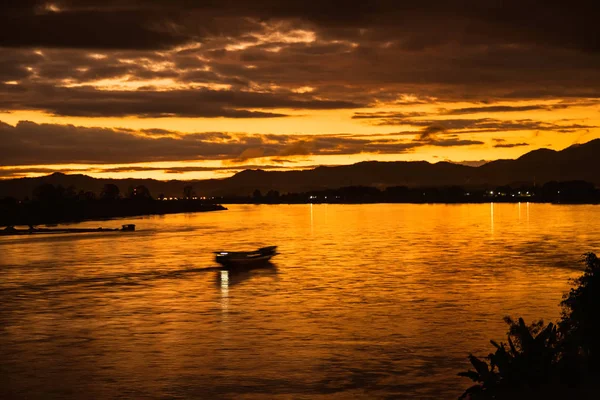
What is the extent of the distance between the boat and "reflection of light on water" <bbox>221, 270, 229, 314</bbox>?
1233mm

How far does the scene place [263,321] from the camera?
41188 millimetres

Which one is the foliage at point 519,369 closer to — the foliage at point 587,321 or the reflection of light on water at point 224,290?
the foliage at point 587,321

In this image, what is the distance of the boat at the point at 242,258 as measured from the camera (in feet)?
233

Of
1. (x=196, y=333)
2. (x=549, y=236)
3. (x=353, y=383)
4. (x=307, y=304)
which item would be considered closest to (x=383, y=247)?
(x=549, y=236)

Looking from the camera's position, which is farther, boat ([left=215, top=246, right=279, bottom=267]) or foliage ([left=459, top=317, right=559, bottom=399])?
boat ([left=215, top=246, right=279, bottom=267])

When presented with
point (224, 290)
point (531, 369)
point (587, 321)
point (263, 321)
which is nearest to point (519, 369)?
point (531, 369)

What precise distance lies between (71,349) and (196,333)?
242 inches

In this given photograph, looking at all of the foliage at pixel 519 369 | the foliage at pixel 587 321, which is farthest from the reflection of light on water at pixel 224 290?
the foliage at pixel 519 369

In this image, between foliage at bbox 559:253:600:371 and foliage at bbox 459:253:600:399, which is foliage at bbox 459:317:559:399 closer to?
foliage at bbox 459:253:600:399

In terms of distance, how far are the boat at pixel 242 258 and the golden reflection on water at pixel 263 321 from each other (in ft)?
4.98

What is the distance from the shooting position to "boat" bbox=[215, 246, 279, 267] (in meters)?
71.1

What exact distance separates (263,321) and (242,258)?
31.8 metres

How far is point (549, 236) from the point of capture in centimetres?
12031

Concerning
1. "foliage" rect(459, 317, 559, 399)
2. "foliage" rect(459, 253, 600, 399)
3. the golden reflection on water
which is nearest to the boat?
the golden reflection on water
